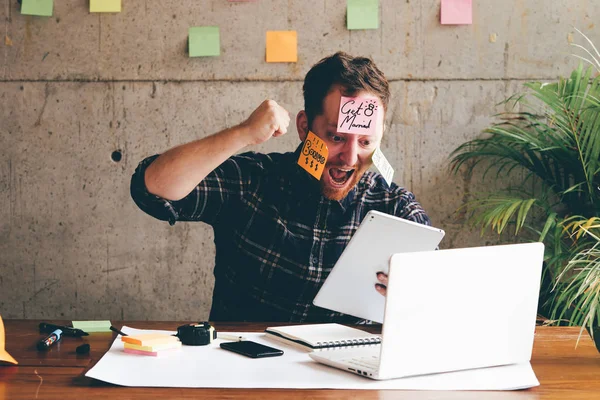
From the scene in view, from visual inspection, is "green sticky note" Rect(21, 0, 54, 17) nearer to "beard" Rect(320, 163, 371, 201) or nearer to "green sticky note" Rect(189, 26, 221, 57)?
"green sticky note" Rect(189, 26, 221, 57)

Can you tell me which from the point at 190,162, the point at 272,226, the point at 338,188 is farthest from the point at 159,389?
the point at 338,188

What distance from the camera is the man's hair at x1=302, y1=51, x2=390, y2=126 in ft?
6.49

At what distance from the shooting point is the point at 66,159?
9.44ft

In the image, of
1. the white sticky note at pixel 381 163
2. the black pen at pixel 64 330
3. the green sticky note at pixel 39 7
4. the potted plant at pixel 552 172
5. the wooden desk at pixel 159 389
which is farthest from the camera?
the green sticky note at pixel 39 7

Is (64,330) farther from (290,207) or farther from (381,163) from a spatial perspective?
(381,163)

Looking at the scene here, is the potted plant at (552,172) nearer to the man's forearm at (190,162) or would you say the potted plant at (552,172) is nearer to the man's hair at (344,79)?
the man's hair at (344,79)

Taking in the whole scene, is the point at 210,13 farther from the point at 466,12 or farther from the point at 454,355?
the point at 454,355

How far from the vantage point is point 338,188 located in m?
1.96

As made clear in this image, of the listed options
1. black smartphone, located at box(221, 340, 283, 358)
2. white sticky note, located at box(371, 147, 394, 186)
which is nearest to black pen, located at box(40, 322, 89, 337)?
black smartphone, located at box(221, 340, 283, 358)

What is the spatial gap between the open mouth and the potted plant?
0.74m

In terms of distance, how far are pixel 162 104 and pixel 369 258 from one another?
5.18ft

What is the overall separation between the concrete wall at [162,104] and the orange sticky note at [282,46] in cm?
3

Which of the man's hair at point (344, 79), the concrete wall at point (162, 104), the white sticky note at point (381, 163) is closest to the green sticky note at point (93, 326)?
the white sticky note at point (381, 163)

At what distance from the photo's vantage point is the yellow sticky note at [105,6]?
2.84 meters
